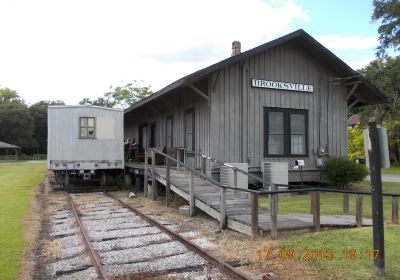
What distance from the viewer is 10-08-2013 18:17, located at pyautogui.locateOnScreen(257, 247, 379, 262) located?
21.3 ft

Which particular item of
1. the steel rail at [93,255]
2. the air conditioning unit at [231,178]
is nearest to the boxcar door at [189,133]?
the air conditioning unit at [231,178]

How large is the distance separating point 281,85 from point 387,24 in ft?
34.1

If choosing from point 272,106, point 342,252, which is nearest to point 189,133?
point 272,106

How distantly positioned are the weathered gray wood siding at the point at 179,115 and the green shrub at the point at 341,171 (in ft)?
14.8

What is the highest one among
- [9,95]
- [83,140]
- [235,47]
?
[9,95]

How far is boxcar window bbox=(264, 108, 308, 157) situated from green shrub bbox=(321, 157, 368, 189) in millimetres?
1001

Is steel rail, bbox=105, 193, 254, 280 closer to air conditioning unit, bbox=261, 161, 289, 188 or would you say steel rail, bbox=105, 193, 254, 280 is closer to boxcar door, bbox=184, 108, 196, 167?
air conditioning unit, bbox=261, 161, 289, 188

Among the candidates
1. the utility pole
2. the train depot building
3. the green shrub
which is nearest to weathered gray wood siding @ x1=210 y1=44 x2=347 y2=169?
the train depot building

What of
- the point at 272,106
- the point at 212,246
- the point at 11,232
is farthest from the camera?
the point at 272,106

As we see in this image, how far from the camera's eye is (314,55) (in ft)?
54.8

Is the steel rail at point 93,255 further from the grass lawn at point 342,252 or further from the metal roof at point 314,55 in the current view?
the metal roof at point 314,55

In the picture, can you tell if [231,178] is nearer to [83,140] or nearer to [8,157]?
[83,140]

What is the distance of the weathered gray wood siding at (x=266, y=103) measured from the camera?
1492 cm

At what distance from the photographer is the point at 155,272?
6.28 meters
